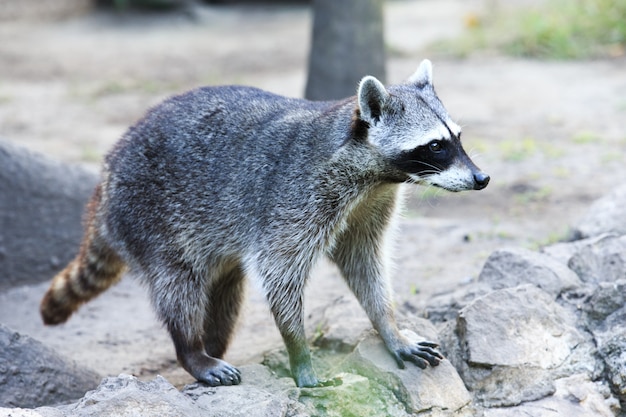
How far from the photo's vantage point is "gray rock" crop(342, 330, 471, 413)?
4.12 metres

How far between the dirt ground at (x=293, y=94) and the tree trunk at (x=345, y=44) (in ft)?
4.66

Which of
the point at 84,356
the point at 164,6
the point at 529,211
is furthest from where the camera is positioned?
the point at 164,6

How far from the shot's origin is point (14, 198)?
266 inches

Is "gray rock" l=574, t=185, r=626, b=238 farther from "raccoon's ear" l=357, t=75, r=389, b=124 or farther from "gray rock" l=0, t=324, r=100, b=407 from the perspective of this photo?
"gray rock" l=0, t=324, r=100, b=407

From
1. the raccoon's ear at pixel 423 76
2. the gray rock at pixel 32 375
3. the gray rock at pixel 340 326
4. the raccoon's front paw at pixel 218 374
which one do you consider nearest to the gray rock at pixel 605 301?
the gray rock at pixel 340 326

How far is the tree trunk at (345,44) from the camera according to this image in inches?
369

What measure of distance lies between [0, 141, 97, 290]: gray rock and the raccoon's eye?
12.1ft

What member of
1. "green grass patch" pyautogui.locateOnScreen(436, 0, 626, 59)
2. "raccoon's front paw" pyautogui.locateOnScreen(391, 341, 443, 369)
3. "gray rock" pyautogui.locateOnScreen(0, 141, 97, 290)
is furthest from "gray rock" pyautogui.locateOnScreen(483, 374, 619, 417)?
"green grass patch" pyautogui.locateOnScreen(436, 0, 626, 59)

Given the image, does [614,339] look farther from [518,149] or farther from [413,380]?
[518,149]

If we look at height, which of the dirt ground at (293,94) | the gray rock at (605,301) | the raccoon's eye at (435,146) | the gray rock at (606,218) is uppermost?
the raccoon's eye at (435,146)

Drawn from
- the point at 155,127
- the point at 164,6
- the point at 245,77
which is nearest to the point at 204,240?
the point at 155,127

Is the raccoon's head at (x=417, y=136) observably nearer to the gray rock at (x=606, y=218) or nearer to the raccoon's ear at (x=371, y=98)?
the raccoon's ear at (x=371, y=98)

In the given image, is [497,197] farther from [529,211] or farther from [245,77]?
[245,77]

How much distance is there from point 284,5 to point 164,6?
2.36 metres
